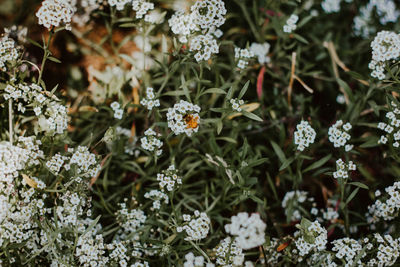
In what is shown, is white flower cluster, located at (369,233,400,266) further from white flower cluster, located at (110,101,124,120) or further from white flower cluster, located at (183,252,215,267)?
white flower cluster, located at (110,101,124,120)

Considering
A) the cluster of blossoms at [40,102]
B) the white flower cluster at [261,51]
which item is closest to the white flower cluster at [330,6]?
the white flower cluster at [261,51]

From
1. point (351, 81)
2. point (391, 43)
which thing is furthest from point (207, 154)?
point (351, 81)

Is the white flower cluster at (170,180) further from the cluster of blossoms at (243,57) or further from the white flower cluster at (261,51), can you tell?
the white flower cluster at (261,51)

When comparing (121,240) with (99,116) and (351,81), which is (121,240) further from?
(351,81)

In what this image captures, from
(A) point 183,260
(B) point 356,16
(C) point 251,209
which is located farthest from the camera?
(B) point 356,16

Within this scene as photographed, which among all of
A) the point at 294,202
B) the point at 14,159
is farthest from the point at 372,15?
the point at 14,159

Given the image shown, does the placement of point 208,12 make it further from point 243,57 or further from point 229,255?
point 229,255

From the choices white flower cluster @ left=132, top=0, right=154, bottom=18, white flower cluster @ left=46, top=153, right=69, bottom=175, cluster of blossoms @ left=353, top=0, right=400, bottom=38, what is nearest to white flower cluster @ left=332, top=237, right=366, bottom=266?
white flower cluster @ left=46, top=153, right=69, bottom=175
